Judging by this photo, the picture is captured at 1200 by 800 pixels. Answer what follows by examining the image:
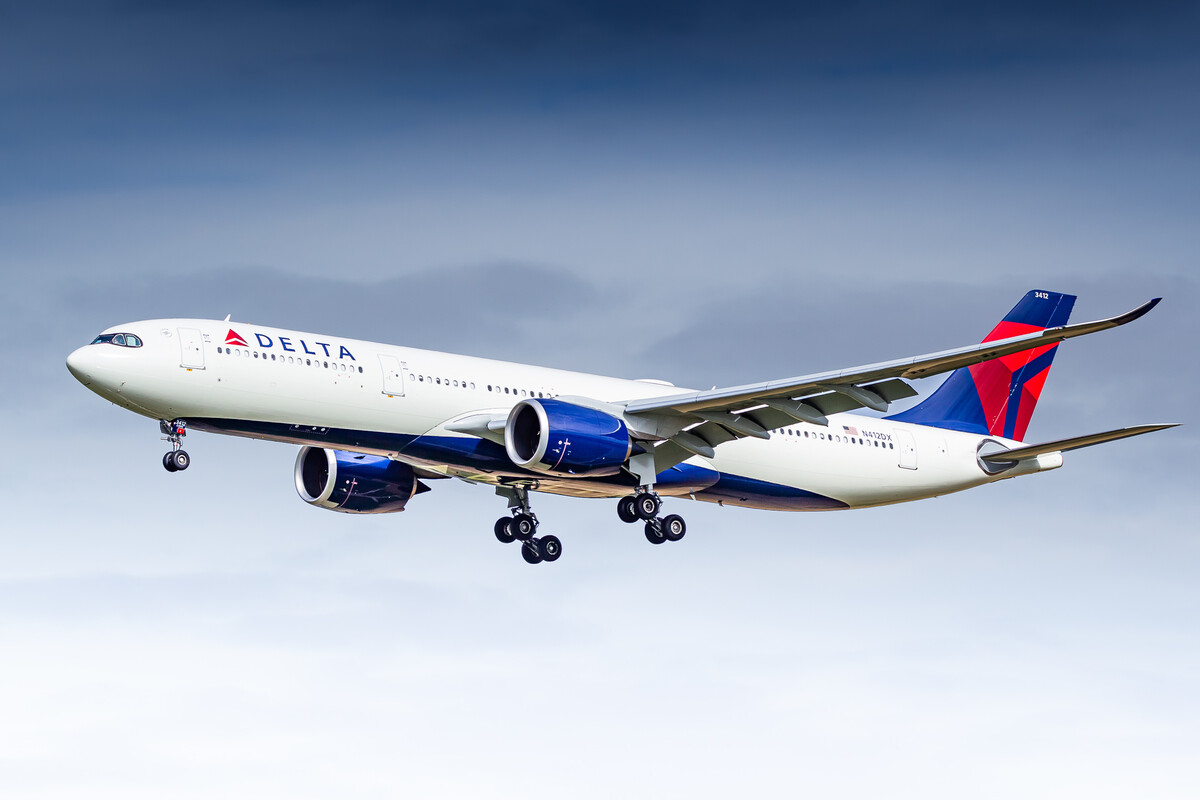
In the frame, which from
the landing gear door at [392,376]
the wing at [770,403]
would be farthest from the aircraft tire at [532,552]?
the landing gear door at [392,376]

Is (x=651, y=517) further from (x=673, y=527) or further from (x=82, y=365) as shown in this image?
(x=82, y=365)

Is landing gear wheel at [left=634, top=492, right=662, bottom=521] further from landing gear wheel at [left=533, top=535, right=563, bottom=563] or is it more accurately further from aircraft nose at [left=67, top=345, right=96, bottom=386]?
aircraft nose at [left=67, top=345, right=96, bottom=386]

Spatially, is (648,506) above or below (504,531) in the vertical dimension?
below

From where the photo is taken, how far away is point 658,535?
42969mm

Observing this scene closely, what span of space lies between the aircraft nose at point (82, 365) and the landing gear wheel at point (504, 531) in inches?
594

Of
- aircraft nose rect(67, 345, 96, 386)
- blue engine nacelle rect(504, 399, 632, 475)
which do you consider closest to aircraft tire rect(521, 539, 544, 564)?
blue engine nacelle rect(504, 399, 632, 475)

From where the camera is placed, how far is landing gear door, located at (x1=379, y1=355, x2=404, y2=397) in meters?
38.1

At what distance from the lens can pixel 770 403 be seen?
3975 centimetres

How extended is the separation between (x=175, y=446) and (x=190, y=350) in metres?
2.45

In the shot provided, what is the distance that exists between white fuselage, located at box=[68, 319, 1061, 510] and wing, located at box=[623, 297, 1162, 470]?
182cm

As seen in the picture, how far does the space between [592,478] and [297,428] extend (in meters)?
8.28

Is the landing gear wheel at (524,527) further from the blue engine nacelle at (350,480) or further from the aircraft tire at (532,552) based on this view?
the blue engine nacelle at (350,480)

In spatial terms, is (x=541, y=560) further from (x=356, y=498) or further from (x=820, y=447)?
(x=820, y=447)

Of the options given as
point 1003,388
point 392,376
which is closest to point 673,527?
point 392,376
